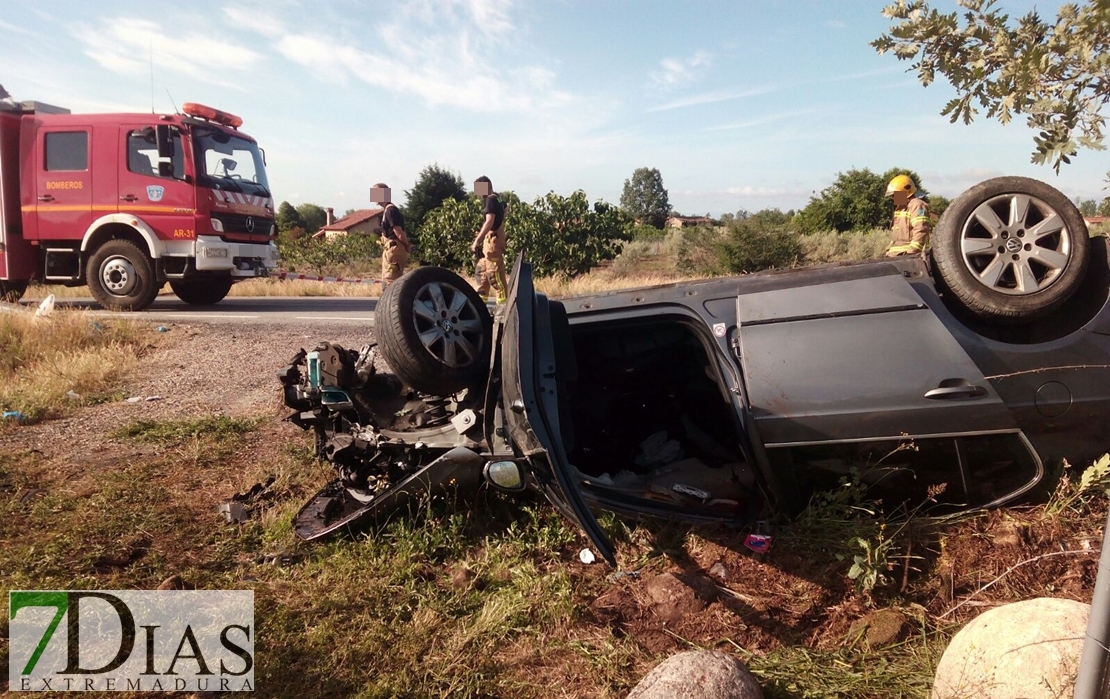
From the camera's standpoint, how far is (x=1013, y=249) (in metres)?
2.75

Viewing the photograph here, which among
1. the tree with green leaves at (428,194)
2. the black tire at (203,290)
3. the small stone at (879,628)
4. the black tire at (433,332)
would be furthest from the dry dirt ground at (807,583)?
the tree with green leaves at (428,194)

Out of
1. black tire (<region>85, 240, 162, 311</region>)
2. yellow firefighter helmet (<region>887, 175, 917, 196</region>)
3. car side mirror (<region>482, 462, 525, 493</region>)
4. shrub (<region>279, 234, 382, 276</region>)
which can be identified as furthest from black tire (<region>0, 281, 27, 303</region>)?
shrub (<region>279, 234, 382, 276</region>)

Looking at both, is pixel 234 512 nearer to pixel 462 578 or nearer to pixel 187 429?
pixel 462 578

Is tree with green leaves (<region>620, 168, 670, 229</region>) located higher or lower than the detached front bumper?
higher

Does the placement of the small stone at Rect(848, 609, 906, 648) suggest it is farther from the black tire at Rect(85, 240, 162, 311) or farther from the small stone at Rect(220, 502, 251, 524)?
the black tire at Rect(85, 240, 162, 311)

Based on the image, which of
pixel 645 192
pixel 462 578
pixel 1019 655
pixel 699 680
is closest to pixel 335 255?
pixel 462 578

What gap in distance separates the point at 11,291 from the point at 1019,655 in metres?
13.8

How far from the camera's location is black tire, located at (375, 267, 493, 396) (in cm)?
322

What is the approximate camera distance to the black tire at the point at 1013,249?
2.69 metres

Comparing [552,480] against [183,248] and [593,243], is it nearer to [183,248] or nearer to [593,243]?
[183,248]

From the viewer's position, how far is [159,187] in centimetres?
1013

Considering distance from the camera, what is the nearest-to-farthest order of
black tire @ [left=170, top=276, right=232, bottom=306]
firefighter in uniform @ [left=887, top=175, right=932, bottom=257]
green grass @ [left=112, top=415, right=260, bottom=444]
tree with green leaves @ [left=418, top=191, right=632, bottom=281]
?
1. green grass @ [left=112, top=415, right=260, bottom=444]
2. firefighter in uniform @ [left=887, top=175, right=932, bottom=257]
3. black tire @ [left=170, top=276, right=232, bottom=306]
4. tree with green leaves @ [left=418, top=191, right=632, bottom=281]

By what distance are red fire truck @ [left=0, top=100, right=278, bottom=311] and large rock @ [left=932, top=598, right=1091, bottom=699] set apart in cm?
1038

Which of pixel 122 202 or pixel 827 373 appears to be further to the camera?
pixel 122 202
